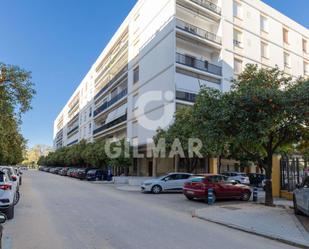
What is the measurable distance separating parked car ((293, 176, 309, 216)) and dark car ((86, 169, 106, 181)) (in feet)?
106

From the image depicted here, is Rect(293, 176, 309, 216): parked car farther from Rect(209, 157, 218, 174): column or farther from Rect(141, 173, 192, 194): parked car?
Rect(209, 157, 218, 174): column

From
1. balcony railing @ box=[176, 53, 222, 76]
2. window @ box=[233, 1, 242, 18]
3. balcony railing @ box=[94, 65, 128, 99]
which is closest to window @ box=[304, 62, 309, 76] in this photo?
window @ box=[233, 1, 242, 18]

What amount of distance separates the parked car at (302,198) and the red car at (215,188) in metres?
5.26

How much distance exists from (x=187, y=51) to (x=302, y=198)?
84.2 feet

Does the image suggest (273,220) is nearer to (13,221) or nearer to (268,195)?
(268,195)

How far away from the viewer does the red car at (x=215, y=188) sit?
57.6 feet

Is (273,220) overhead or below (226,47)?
below

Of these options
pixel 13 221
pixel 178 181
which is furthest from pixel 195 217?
pixel 178 181

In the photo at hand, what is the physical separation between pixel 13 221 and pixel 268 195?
11.1 metres

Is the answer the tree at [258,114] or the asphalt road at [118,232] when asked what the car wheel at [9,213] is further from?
the tree at [258,114]

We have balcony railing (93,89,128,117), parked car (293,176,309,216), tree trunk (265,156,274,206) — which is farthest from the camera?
balcony railing (93,89,128,117)

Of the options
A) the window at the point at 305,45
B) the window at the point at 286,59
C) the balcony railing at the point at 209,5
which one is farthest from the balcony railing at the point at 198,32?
the window at the point at 305,45

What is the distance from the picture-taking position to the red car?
1756cm

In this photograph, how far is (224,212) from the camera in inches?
526
